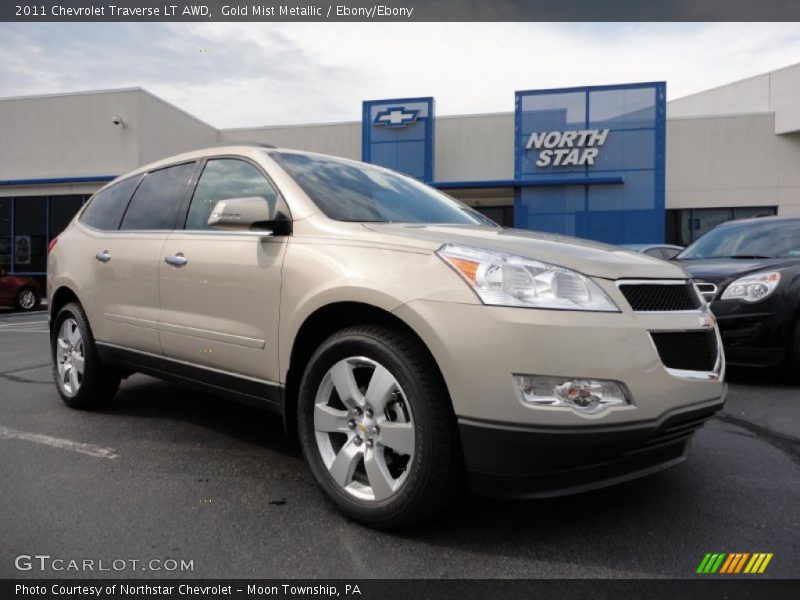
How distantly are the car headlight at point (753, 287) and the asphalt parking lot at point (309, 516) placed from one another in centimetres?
148

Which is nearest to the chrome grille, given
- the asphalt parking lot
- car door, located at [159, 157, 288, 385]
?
the asphalt parking lot

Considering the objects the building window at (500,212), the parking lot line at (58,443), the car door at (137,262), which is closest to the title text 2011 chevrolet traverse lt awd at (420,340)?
the car door at (137,262)

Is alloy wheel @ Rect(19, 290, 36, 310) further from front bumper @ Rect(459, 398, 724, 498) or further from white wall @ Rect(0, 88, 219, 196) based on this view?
front bumper @ Rect(459, 398, 724, 498)

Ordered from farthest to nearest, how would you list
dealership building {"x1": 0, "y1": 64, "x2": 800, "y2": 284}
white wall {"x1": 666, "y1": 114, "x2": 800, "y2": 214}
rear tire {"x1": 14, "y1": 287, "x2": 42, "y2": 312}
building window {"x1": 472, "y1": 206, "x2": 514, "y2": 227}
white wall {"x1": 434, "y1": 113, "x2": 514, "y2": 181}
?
building window {"x1": 472, "y1": 206, "x2": 514, "y2": 227}, white wall {"x1": 434, "y1": 113, "x2": 514, "y2": 181}, white wall {"x1": 666, "y1": 114, "x2": 800, "y2": 214}, dealership building {"x1": 0, "y1": 64, "x2": 800, "y2": 284}, rear tire {"x1": 14, "y1": 287, "x2": 42, "y2": 312}

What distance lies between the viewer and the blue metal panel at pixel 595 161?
66.5 ft

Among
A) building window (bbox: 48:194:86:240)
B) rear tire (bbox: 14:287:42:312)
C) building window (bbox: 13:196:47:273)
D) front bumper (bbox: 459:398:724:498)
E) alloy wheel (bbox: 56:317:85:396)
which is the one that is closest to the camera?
front bumper (bbox: 459:398:724:498)

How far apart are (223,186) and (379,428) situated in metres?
1.86

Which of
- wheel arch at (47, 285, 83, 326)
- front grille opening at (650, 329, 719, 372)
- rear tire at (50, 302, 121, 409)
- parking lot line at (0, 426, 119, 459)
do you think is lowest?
parking lot line at (0, 426, 119, 459)

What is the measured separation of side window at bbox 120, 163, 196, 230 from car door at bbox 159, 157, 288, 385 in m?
0.18

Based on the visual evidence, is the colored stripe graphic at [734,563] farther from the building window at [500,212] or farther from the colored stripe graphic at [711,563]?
the building window at [500,212]

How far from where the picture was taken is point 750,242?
601 centimetres

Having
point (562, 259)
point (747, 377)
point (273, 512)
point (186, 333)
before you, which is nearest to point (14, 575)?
point (273, 512)

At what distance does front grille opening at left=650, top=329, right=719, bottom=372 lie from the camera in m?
2.31
